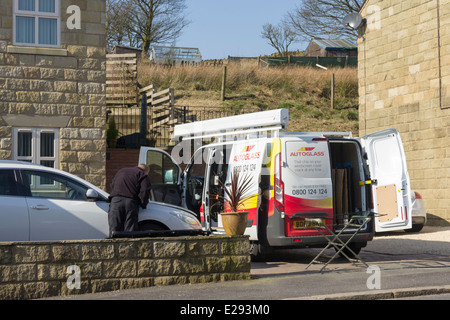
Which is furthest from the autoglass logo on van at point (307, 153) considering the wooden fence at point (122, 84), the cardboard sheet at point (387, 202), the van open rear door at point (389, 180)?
the wooden fence at point (122, 84)

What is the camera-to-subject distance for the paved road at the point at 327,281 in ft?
26.6

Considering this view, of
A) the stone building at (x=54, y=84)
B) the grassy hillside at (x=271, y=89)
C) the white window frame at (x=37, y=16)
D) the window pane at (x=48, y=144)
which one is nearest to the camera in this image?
the stone building at (x=54, y=84)

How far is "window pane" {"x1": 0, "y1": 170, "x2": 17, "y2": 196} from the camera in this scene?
928 centimetres

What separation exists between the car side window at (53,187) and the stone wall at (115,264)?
133cm

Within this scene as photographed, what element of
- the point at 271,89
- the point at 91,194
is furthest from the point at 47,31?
the point at 271,89

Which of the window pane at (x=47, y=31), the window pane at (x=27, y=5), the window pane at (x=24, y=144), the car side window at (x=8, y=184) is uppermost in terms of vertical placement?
the window pane at (x=27, y=5)

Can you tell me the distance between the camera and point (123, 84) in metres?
27.7

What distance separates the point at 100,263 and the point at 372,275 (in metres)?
3.94

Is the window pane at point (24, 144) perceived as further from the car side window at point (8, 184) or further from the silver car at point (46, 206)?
the car side window at point (8, 184)

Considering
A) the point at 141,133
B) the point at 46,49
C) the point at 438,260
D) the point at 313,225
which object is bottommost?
the point at 438,260

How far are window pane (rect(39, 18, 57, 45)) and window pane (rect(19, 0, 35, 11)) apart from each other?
0.32 metres

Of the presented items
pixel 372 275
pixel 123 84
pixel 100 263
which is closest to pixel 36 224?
pixel 100 263

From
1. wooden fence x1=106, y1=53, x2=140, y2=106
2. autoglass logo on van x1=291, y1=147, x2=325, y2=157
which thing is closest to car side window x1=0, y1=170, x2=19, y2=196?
autoglass logo on van x1=291, y1=147, x2=325, y2=157
